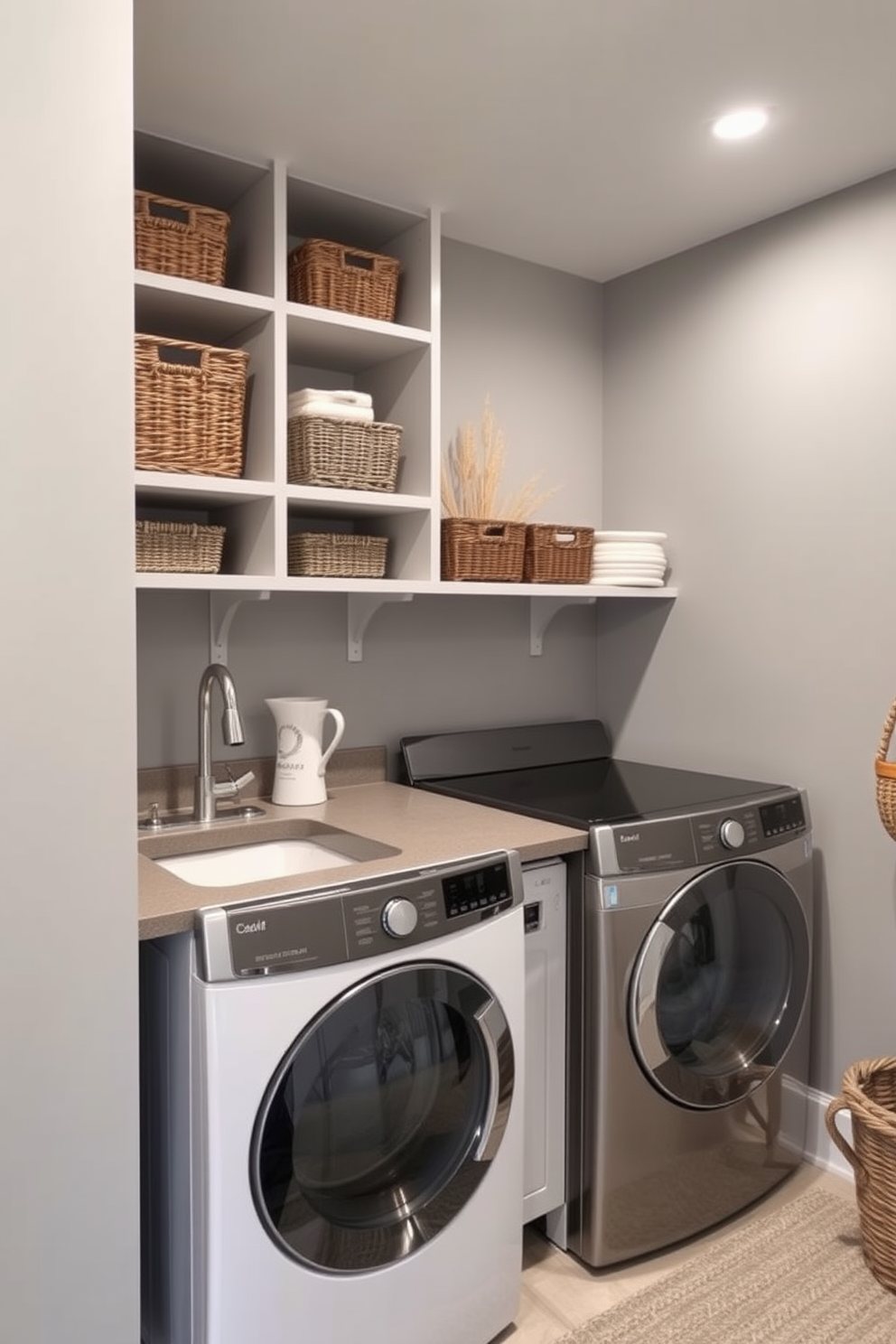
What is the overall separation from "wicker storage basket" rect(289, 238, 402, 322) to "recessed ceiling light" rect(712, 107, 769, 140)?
0.75 meters

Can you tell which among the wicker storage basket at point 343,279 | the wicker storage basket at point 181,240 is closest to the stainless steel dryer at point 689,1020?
the wicker storage basket at point 343,279

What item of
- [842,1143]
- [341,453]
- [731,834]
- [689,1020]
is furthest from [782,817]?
[341,453]

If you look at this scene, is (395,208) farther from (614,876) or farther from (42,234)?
(614,876)

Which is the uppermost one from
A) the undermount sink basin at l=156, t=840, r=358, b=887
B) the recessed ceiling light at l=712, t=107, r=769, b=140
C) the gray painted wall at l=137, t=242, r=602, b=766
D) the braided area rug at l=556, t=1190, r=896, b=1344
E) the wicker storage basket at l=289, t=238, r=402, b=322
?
the recessed ceiling light at l=712, t=107, r=769, b=140

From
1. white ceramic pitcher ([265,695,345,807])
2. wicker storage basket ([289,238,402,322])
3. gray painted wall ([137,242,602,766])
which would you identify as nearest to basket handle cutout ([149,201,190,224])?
wicker storage basket ([289,238,402,322])

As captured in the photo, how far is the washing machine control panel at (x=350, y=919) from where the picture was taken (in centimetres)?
148

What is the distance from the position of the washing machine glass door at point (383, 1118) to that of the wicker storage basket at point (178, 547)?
2.96 feet

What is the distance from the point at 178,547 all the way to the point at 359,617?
650 mm

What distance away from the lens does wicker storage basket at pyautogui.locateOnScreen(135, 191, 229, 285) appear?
1916mm

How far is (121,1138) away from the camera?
142cm

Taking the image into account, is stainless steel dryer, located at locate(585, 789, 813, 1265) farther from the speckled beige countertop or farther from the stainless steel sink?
the stainless steel sink

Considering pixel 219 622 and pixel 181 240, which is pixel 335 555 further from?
pixel 181 240

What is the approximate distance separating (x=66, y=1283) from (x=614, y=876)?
3.80 ft

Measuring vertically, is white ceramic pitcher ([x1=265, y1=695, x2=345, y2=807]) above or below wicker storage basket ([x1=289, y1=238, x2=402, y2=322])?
below
